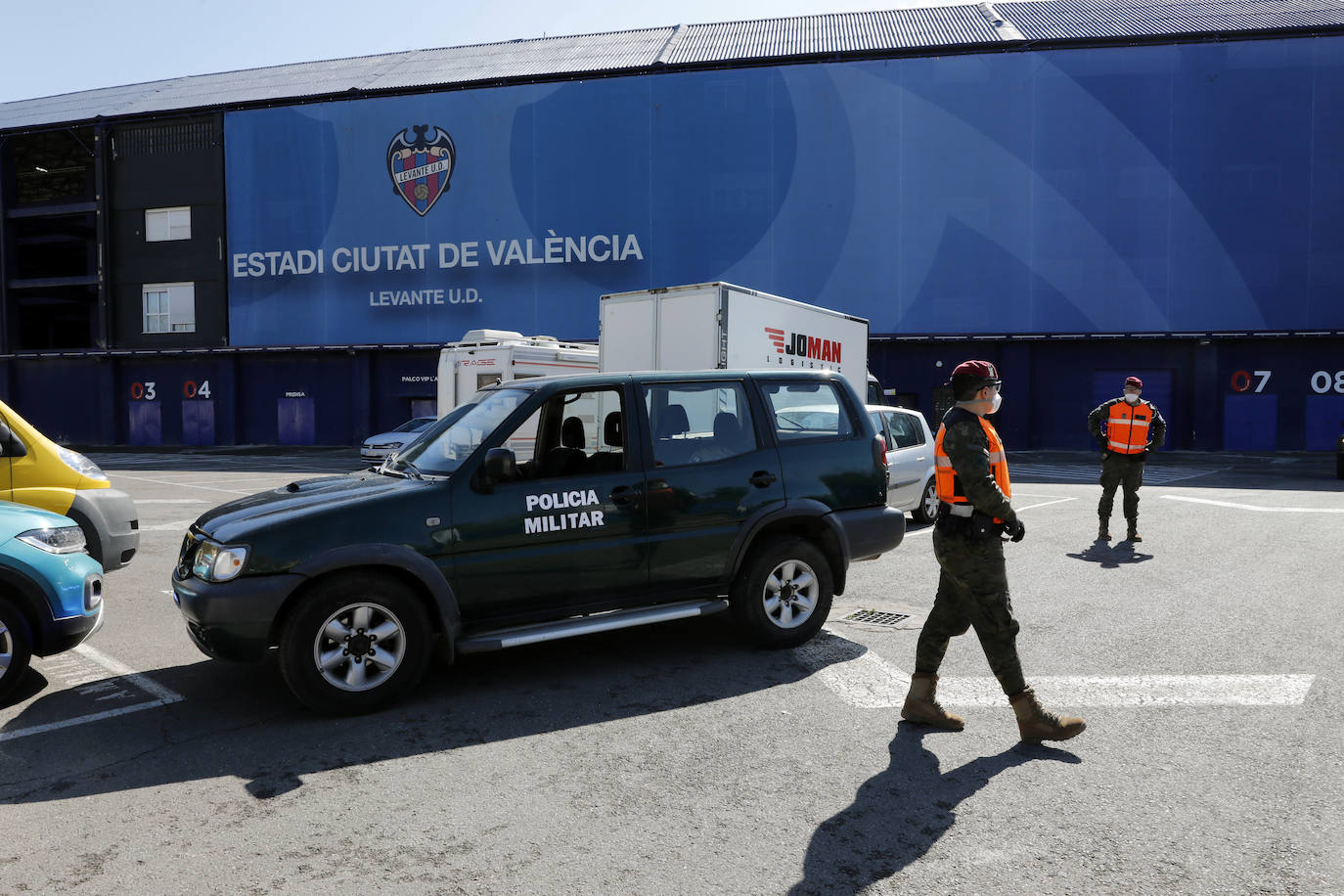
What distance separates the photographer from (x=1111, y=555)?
387 inches

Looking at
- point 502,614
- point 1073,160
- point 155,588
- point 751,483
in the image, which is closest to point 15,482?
point 155,588

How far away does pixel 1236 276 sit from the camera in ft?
98.4

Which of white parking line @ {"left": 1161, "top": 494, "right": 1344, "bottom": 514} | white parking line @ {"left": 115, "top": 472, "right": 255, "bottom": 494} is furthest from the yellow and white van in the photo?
white parking line @ {"left": 1161, "top": 494, "right": 1344, "bottom": 514}

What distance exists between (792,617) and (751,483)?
3.09 ft

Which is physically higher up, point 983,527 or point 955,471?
point 955,471

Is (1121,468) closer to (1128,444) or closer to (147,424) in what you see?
(1128,444)

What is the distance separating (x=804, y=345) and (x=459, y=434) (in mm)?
8271

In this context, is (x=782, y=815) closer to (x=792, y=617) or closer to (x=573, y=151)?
(x=792, y=617)

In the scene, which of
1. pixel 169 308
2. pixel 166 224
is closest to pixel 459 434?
pixel 169 308

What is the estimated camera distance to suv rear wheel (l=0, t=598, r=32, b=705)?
4961 millimetres

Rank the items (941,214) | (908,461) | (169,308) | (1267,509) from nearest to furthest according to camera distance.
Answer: (908,461)
(1267,509)
(941,214)
(169,308)

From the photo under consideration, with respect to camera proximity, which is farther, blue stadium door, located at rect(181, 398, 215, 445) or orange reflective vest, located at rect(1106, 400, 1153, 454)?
blue stadium door, located at rect(181, 398, 215, 445)

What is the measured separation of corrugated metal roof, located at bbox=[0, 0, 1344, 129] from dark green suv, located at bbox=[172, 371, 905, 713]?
29503 millimetres

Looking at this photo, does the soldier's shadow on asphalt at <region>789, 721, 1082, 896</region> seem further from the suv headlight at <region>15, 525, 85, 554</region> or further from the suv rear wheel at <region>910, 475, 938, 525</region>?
the suv rear wheel at <region>910, 475, 938, 525</region>
